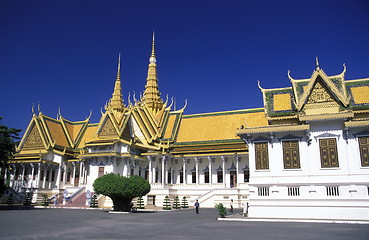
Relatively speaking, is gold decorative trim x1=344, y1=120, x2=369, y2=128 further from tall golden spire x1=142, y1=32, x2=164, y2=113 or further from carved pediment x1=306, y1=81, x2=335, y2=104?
tall golden spire x1=142, y1=32, x2=164, y2=113

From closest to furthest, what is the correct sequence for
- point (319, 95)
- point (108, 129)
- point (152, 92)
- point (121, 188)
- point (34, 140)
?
point (319, 95) < point (121, 188) < point (108, 129) < point (34, 140) < point (152, 92)

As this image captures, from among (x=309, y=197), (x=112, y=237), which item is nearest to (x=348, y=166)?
(x=309, y=197)

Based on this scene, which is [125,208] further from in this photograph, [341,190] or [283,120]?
[341,190]

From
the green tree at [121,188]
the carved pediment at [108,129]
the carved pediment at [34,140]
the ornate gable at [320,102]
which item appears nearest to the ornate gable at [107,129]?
the carved pediment at [108,129]

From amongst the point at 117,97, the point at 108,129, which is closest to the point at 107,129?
the point at 108,129

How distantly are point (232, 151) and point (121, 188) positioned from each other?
53.6 feet

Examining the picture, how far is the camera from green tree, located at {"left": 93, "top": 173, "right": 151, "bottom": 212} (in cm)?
2289

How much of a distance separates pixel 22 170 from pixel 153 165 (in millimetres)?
15771

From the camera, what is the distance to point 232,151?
119 ft

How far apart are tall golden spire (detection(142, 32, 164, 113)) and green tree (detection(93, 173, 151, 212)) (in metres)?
24.3

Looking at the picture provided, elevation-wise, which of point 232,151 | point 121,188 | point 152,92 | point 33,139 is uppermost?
point 152,92

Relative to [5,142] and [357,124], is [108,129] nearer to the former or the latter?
[5,142]

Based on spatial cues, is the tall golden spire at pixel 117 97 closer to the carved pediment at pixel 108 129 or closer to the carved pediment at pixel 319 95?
the carved pediment at pixel 108 129

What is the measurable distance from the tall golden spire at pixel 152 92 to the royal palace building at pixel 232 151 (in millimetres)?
153
